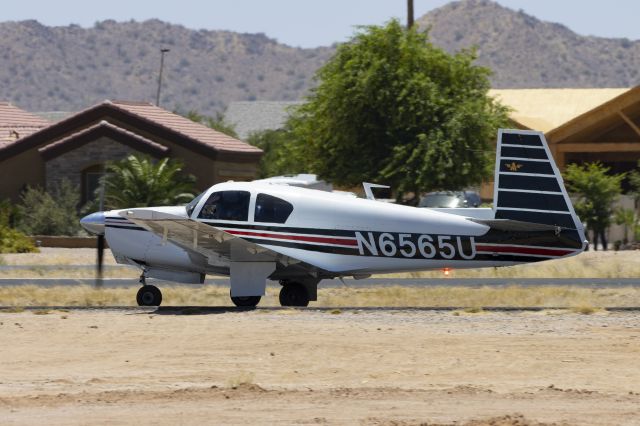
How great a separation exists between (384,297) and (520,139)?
4932 mm

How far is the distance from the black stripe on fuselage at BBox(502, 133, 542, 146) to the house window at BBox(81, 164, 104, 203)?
3006 centimetres

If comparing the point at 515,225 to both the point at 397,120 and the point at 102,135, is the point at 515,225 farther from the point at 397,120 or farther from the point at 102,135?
the point at 102,135

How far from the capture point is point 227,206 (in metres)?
23.1

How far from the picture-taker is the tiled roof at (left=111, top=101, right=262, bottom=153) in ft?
167

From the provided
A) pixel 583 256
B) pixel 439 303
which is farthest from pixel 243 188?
pixel 583 256

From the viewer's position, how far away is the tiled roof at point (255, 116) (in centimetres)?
10356

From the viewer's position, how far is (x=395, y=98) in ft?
146

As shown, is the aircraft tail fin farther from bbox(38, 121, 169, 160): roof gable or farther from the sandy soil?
bbox(38, 121, 169, 160): roof gable

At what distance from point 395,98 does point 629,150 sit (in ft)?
51.4

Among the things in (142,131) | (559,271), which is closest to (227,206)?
(559,271)

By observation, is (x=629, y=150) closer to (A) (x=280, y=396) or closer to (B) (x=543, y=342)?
(B) (x=543, y=342)

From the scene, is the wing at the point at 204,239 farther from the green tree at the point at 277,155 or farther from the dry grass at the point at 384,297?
the green tree at the point at 277,155

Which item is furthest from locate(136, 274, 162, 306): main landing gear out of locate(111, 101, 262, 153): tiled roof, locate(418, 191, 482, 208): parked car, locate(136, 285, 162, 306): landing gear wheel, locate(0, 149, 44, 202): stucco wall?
locate(0, 149, 44, 202): stucco wall

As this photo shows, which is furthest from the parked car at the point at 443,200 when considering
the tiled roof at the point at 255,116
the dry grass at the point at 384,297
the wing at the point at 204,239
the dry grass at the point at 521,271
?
the tiled roof at the point at 255,116
